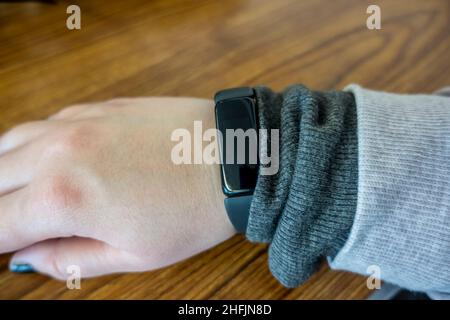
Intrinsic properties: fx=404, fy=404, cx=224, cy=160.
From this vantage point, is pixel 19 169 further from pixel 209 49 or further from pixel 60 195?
pixel 209 49

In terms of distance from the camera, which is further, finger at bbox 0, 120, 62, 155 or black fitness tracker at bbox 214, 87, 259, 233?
finger at bbox 0, 120, 62, 155

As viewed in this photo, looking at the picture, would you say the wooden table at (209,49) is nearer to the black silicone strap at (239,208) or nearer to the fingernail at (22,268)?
the black silicone strap at (239,208)

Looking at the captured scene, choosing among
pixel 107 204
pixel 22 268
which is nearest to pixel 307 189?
pixel 107 204

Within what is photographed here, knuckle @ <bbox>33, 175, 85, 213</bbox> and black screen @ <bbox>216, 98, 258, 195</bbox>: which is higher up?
black screen @ <bbox>216, 98, 258, 195</bbox>

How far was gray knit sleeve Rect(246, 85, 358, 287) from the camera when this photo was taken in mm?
378

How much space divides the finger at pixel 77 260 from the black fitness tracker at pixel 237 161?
123 mm

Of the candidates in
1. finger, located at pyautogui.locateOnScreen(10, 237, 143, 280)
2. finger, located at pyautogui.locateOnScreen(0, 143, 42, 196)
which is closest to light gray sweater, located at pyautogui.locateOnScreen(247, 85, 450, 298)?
finger, located at pyautogui.locateOnScreen(10, 237, 143, 280)

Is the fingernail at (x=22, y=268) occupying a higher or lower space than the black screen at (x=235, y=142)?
lower

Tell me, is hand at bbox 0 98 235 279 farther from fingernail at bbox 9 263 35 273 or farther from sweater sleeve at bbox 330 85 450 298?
sweater sleeve at bbox 330 85 450 298

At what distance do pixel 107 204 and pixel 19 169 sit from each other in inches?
5.2

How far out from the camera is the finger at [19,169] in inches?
18.5

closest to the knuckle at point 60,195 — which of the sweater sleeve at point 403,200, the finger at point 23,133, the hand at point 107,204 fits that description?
the hand at point 107,204
